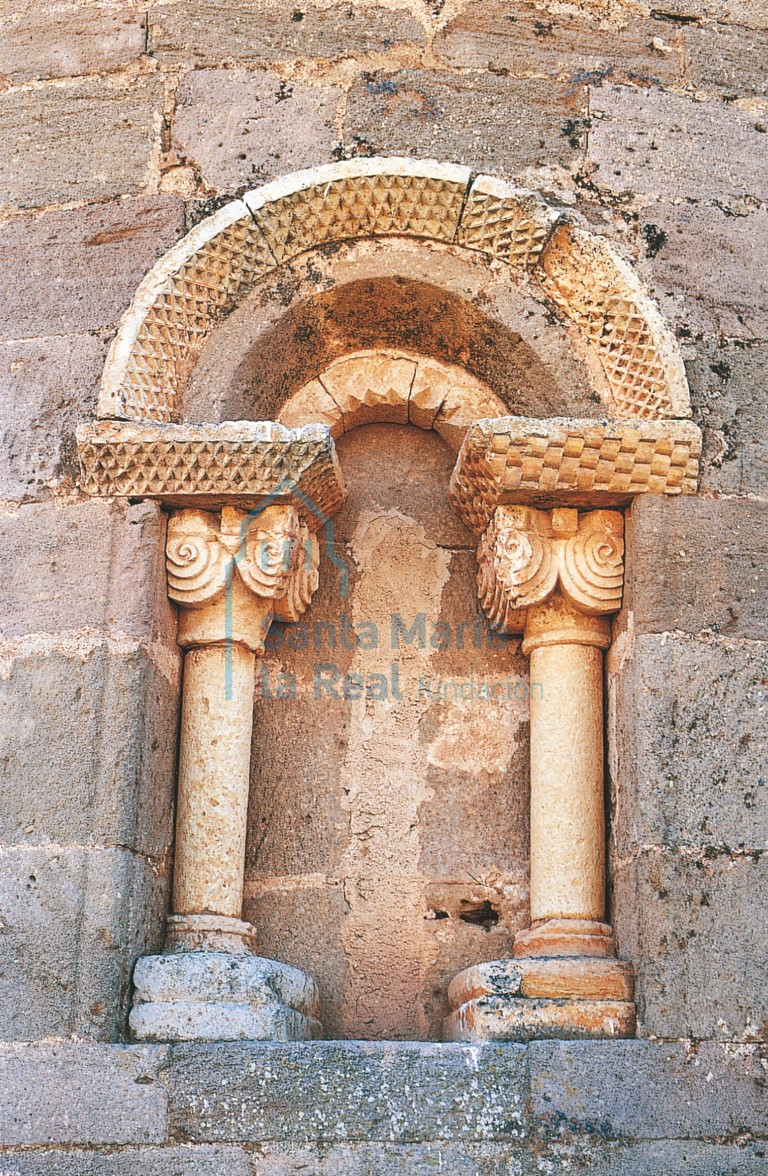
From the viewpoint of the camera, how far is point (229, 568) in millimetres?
4023

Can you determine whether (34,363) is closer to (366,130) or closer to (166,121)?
(166,121)

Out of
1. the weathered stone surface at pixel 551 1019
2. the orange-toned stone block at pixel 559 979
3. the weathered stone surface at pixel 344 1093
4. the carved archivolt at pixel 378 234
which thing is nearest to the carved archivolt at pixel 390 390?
the carved archivolt at pixel 378 234

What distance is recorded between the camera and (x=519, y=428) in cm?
397

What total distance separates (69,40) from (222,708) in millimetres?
2197

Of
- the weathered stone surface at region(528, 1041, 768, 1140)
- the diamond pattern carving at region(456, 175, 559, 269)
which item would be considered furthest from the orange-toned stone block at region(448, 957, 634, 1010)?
the diamond pattern carving at region(456, 175, 559, 269)

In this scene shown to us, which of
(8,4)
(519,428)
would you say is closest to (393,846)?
(519,428)

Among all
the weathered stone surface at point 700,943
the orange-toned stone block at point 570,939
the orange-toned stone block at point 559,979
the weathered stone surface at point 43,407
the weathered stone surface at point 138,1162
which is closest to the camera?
the weathered stone surface at point 138,1162

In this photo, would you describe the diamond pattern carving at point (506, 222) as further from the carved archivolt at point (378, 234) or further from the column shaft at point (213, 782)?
the column shaft at point (213, 782)

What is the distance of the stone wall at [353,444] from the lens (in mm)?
3424

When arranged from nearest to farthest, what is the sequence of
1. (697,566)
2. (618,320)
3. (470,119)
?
(697,566)
(618,320)
(470,119)

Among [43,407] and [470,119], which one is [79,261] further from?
[470,119]

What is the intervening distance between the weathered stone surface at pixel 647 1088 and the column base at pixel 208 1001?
0.64 meters

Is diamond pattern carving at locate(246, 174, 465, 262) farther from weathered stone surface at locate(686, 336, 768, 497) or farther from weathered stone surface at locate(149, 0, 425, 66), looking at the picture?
weathered stone surface at locate(686, 336, 768, 497)

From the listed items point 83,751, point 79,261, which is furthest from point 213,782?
point 79,261
